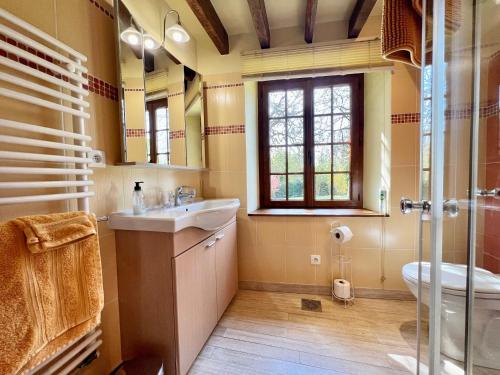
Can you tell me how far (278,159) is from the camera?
7.67ft

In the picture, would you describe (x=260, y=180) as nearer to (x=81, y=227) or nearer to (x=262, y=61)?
(x=262, y=61)

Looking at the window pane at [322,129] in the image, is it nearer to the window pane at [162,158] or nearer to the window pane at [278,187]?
the window pane at [278,187]

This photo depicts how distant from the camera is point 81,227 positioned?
839mm

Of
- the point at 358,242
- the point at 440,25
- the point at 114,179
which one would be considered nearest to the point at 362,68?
the point at 440,25

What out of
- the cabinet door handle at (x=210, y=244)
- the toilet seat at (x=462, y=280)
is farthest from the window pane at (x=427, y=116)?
the cabinet door handle at (x=210, y=244)

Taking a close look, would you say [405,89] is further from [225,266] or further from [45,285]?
[45,285]

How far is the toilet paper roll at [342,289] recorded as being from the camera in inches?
73.4

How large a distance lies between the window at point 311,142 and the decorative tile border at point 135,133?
4.09ft

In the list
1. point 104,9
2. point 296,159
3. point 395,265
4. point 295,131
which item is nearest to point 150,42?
point 104,9

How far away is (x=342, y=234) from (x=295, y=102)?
1.35 m

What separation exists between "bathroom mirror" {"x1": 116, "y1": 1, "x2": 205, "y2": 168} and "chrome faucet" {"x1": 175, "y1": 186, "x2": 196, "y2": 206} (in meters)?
0.19

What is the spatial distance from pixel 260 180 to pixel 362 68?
1318 mm

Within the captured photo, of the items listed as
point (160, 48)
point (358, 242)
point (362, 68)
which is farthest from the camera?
point (358, 242)

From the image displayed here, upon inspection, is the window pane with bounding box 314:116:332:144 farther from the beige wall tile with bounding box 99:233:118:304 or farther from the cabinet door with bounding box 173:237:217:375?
the beige wall tile with bounding box 99:233:118:304
